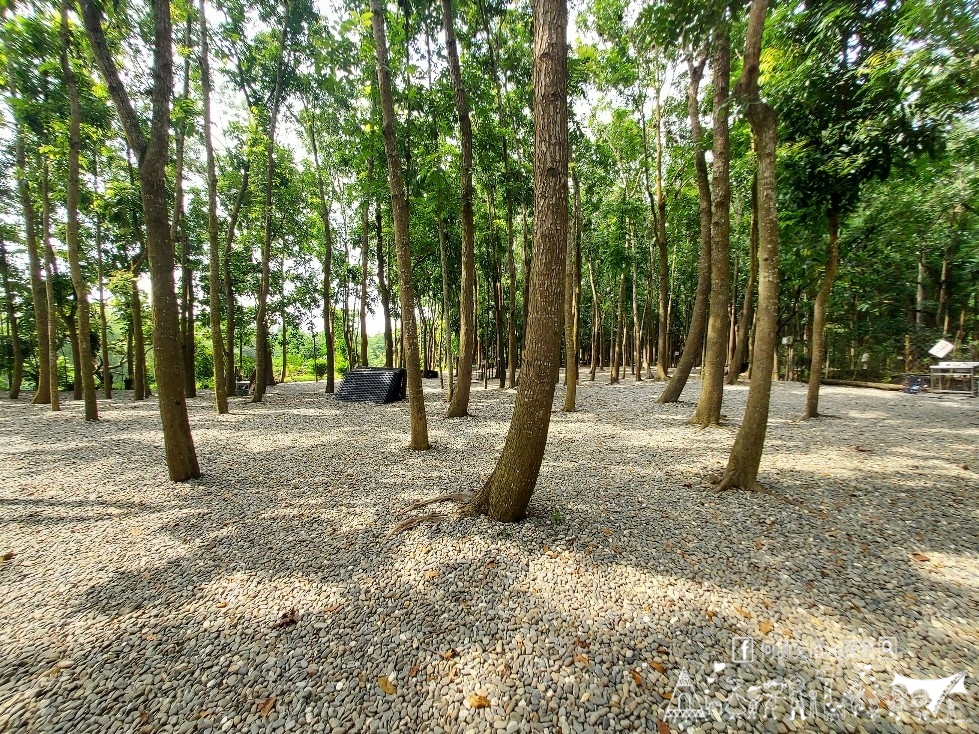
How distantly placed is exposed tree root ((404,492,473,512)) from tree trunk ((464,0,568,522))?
806mm

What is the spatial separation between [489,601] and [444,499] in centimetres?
163

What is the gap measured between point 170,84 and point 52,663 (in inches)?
225

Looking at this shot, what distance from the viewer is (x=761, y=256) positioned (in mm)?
4301

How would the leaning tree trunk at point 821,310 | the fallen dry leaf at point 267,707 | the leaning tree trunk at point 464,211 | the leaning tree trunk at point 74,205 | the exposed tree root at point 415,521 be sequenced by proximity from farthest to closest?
1. the leaning tree trunk at point 74,205
2. the leaning tree trunk at point 464,211
3. the leaning tree trunk at point 821,310
4. the exposed tree root at point 415,521
5. the fallen dry leaf at point 267,707

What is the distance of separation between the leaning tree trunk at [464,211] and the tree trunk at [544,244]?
5213mm

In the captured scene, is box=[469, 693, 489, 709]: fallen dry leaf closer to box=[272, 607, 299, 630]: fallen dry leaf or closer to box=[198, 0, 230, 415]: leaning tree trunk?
box=[272, 607, 299, 630]: fallen dry leaf

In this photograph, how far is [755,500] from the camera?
168 inches

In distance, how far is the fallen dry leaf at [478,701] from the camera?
194 cm

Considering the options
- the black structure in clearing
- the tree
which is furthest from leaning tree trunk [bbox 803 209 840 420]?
the black structure in clearing

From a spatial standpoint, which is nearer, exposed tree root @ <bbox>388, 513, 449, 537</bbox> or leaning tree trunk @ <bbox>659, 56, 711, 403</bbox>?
exposed tree root @ <bbox>388, 513, 449, 537</bbox>

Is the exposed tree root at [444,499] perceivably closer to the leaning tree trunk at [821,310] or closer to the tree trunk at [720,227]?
the tree trunk at [720,227]

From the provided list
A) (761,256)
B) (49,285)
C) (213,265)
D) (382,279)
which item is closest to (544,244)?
(761,256)

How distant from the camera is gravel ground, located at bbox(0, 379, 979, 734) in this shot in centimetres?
193

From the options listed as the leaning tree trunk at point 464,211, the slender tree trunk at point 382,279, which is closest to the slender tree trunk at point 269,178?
the slender tree trunk at point 382,279
